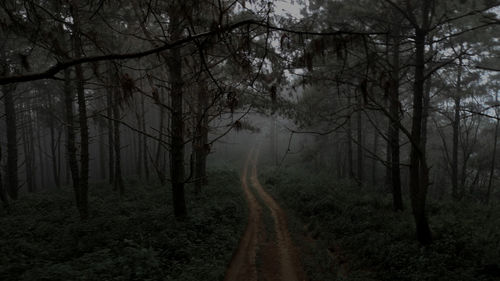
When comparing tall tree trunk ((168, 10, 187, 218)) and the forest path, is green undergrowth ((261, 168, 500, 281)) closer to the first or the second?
the forest path

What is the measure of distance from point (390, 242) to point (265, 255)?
403 centimetres

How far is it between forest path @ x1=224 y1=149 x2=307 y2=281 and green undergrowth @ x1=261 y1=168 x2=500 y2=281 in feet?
1.54

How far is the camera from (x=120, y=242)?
7.71 meters

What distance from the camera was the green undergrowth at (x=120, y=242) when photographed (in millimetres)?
6168

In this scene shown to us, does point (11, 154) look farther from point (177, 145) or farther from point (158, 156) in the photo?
point (177, 145)

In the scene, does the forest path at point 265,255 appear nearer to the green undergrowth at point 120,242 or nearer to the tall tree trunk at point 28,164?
the green undergrowth at point 120,242

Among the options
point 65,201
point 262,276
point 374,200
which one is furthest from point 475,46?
point 65,201

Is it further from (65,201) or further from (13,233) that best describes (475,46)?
(65,201)

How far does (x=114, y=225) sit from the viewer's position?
917 centimetres

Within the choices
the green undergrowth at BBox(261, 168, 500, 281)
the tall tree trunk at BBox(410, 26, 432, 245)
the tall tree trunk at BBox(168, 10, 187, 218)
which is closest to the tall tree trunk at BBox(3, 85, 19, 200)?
the tall tree trunk at BBox(168, 10, 187, 218)

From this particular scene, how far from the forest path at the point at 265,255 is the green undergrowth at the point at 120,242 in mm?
393

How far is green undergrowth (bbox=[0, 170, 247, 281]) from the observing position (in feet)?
20.2

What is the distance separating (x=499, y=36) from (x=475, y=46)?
135 centimetres

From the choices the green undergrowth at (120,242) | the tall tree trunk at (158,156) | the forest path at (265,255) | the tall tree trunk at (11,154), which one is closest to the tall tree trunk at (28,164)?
the tall tree trunk at (11,154)
